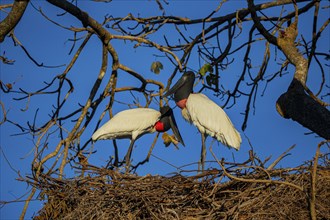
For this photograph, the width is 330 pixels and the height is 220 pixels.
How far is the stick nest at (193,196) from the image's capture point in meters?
5.56

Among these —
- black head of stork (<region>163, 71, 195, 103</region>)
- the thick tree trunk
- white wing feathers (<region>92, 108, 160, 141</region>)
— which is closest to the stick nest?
the thick tree trunk

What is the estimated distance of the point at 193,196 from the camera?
5.87 m

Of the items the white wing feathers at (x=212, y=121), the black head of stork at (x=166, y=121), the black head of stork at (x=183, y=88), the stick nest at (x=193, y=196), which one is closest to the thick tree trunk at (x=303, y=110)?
the stick nest at (x=193, y=196)

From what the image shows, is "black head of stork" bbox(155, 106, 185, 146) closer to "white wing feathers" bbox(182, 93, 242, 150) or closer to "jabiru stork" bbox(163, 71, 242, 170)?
"jabiru stork" bbox(163, 71, 242, 170)

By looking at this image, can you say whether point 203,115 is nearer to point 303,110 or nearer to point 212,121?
point 212,121

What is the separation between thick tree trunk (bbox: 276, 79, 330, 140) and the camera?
5.93 meters

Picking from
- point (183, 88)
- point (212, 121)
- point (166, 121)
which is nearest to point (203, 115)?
point (212, 121)

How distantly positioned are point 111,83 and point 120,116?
58cm

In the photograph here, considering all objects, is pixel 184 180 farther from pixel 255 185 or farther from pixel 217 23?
pixel 217 23

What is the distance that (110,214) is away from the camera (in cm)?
599

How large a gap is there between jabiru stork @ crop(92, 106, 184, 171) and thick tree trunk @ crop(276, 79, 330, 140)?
2230mm

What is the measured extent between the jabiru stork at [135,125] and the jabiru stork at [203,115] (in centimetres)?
25

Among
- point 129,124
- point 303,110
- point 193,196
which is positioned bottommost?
point 193,196

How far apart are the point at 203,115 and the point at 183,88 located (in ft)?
2.06
